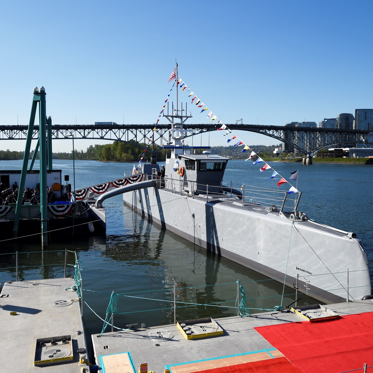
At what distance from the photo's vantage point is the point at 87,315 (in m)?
12.6

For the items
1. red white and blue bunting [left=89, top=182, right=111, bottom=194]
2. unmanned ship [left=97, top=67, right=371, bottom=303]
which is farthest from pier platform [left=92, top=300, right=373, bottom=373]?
red white and blue bunting [left=89, top=182, right=111, bottom=194]

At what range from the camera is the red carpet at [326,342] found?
755 centimetres

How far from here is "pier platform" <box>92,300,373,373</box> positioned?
290 inches

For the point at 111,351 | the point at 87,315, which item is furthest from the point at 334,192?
the point at 111,351

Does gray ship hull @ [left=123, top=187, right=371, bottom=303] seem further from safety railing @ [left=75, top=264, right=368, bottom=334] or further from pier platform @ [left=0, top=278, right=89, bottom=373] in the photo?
pier platform @ [left=0, top=278, right=89, bottom=373]

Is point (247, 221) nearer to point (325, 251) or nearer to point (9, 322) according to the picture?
point (325, 251)

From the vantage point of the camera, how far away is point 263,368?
7.27 metres

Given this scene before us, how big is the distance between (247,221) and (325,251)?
15.3 feet

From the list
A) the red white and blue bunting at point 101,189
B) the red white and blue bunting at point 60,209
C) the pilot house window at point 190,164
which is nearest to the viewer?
the pilot house window at point 190,164

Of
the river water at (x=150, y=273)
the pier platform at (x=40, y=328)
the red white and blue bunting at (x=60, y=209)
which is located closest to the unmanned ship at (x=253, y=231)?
the river water at (x=150, y=273)

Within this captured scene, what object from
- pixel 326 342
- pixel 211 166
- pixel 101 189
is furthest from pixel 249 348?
pixel 101 189

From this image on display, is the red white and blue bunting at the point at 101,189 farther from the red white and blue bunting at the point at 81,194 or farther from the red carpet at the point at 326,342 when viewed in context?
the red carpet at the point at 326,342

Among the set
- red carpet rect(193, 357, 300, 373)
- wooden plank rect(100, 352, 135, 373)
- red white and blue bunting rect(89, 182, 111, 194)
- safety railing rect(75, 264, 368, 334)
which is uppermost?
red white and blue bunting rect(89, 182, 111, 194)

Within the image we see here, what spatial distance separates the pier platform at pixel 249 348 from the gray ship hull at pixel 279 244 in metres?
3.13
